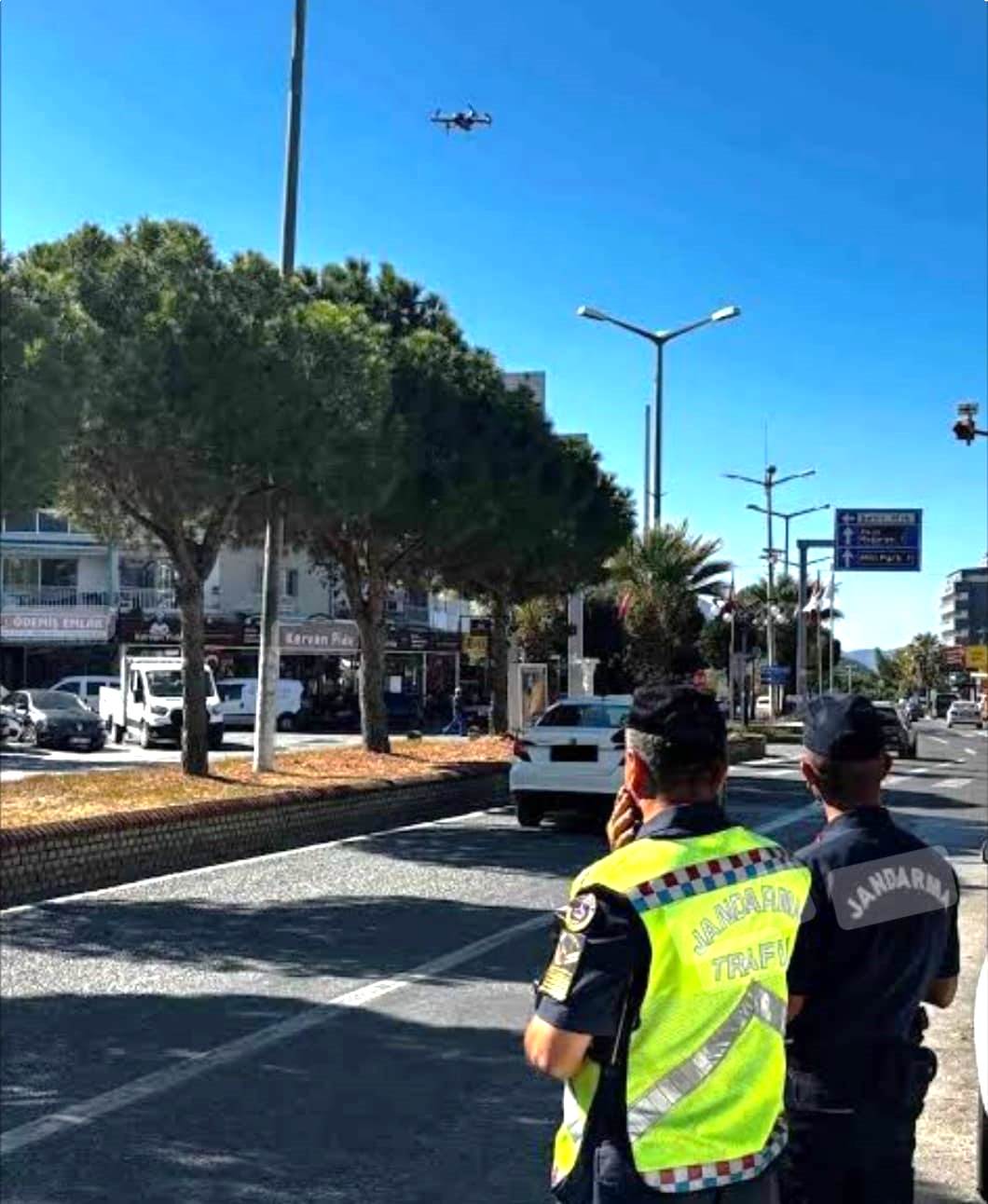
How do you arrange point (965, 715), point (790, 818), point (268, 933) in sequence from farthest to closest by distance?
point (965, 715) → point (790, 818) → point (268, 933)

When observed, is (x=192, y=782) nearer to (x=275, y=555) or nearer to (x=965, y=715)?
(x=275, y=555)

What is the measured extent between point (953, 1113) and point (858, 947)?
3668 mm

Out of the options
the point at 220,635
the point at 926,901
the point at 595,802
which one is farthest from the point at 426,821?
the point at 220,635

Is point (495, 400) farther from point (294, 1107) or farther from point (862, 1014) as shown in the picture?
point (862, 1014)

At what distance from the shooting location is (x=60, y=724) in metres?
32.8

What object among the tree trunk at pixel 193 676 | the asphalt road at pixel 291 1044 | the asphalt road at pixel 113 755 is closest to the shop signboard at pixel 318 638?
the asphalt road at pixel 113 755

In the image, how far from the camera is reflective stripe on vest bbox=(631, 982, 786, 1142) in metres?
2.45

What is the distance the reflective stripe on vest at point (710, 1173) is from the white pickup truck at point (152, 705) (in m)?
31.9

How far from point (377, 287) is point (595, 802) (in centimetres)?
1027

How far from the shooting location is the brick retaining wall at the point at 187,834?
10992 millimetres

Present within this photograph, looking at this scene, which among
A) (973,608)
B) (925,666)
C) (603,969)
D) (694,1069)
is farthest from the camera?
(925,666)

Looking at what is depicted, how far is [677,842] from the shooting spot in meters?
2.51

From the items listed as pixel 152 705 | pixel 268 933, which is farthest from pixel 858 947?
pixel 152 705

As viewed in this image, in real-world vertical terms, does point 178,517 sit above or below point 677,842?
above
